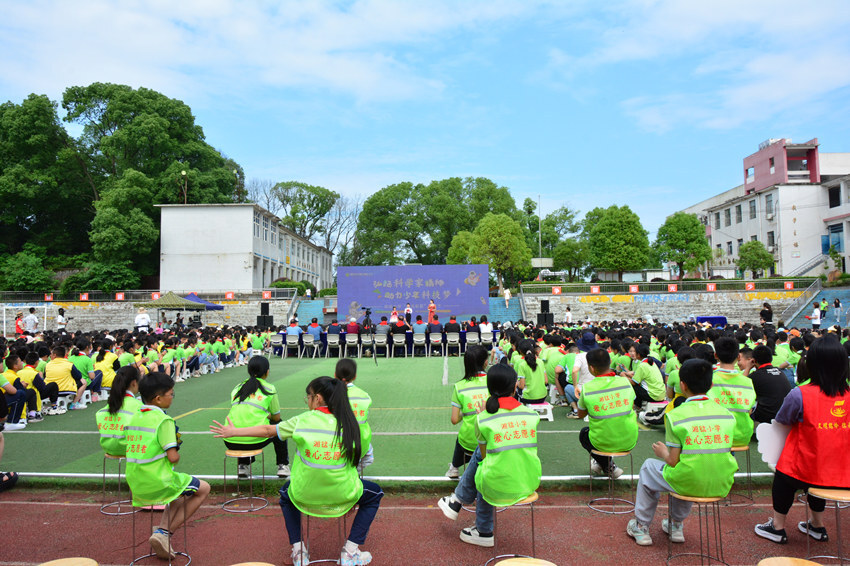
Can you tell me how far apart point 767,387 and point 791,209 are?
33904 mm

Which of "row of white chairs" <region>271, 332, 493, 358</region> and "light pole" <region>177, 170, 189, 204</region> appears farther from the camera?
"light pole" <region>177, 170, 189, 204</region>

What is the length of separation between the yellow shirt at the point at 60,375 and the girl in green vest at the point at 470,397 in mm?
6850

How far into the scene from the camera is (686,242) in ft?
111

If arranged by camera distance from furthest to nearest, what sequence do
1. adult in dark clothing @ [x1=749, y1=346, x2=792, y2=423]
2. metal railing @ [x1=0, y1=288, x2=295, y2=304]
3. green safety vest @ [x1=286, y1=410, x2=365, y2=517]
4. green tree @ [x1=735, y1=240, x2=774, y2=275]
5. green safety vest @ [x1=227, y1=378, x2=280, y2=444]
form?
green tree @ [x1=735, y1=240, x2=774, y2=275] → metal railing @ [x1=0, y1=288, x2=295, y2=304] → adult in dark clothing @ [x1=749, y1=346, x2=792, y2=423] → green safety vest @ [x1=227, y1=378, x2=280, y2=444] → green safety vest @ [x1=286, y1=410, x2=365, y2=517]

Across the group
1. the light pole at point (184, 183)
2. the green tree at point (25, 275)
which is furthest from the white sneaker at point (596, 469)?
the green tree at point (25, 275)

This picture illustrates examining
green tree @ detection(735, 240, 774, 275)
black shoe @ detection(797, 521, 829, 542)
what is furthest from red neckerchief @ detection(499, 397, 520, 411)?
green tree @ detection(735, 240, 774, 275)

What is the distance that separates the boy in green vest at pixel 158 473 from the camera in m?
3.44

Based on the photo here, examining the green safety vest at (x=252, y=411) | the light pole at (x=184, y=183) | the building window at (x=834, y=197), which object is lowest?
the green safety vest at (x=252, y=411)

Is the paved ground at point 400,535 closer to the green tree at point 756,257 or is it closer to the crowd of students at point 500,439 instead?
the crowd of students at point 500,439

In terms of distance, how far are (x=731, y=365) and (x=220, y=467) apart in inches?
192

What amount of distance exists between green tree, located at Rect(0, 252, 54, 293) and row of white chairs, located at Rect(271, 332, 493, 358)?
2122 centimetres

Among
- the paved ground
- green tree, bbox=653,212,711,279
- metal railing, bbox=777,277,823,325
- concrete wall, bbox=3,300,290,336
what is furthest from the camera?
green tree, bbox=653,212,711,279

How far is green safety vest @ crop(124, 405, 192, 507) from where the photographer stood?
11.3ft

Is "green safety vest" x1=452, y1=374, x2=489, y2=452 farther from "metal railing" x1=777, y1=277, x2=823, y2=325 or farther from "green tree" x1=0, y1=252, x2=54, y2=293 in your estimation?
"green tree" x1=0, y1=252, x2=54, y2=293
